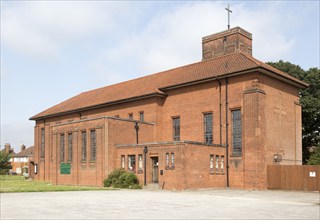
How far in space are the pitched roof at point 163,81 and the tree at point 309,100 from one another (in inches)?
288

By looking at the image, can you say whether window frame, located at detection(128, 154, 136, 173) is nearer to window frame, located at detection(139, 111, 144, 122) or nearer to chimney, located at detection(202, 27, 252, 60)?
window frame, located at detection(139, 111, 144, 122)

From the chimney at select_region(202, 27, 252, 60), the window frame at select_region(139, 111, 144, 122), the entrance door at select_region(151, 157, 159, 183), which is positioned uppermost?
the chimney at select_region(202, 27, 252, 60)

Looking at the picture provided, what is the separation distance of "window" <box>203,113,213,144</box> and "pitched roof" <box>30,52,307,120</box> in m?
3.26

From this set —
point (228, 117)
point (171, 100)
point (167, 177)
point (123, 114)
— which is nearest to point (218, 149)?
point (228, 117)

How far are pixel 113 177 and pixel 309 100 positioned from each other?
22414mm

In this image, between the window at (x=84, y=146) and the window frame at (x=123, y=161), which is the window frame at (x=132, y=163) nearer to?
the window frame at (x=123, y=161)

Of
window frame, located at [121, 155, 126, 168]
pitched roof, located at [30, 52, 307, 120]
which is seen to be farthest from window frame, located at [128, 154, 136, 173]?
pitched roof, located at [30, 52, 307, 120]

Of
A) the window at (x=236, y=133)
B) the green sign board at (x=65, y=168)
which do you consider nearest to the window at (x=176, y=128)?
the window at (x=236, y=133)

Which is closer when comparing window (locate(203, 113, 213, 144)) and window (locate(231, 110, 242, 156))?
window (locate(231, 110, 242, 156))

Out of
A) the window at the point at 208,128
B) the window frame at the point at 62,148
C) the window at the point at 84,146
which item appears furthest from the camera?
the window frame at the point at 62,148

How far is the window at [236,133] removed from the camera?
102ft

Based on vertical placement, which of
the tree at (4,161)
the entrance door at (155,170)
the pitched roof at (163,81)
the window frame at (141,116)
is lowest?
the tree at (4,161)

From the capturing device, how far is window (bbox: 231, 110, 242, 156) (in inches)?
1227

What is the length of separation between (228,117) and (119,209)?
18.0 m
